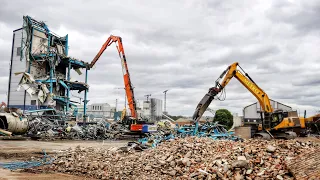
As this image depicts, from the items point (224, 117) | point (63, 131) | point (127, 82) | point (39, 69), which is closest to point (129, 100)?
point (127, 82)

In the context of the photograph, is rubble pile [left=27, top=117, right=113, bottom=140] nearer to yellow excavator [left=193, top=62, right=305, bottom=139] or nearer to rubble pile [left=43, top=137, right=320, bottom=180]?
yellow excavator [left=193, top=62, right=305, bottom=139]

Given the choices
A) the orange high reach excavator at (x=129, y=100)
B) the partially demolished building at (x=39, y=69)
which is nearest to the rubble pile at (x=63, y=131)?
the orange high reach excavator at (x=129, y=100)

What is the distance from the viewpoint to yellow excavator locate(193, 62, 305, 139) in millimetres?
19281

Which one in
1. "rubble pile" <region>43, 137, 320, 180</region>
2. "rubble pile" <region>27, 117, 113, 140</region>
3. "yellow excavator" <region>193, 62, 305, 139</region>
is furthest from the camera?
"rubble pile" <region>27, 117, 113, 140</region>

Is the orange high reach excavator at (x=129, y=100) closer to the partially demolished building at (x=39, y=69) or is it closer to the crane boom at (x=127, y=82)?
the crane boom at (x=127, y=82)

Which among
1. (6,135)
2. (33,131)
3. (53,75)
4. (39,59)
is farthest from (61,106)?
(6,135)

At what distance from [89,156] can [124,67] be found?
22454 mm

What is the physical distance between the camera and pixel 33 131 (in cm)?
3020

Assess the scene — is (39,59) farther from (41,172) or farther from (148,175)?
(148,175)

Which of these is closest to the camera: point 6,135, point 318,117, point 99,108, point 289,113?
point 289,113

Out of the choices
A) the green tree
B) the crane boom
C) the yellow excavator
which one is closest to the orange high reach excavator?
the crane boom

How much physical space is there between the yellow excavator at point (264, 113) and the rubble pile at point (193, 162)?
738 cm

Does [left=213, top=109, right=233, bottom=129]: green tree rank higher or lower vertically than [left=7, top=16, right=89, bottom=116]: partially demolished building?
lower

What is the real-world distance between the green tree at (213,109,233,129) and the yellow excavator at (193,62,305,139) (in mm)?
21493
